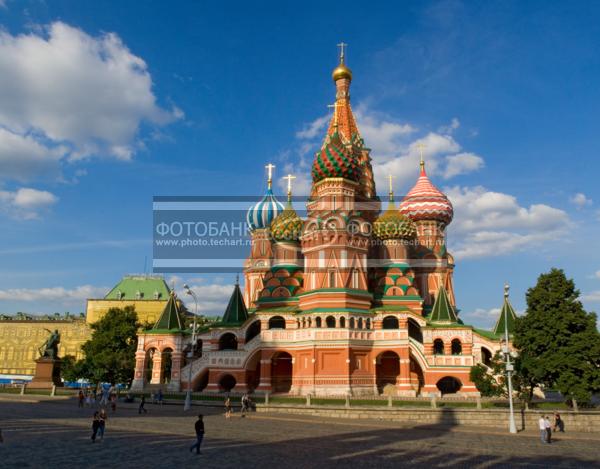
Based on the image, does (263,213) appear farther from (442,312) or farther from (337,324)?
(442,312)

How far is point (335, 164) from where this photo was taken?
1730 inches

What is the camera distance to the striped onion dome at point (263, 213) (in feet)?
201

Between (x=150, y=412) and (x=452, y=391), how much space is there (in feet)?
78.9

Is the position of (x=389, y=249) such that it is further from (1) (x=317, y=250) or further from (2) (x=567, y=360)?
(2) (x=567, y=360)

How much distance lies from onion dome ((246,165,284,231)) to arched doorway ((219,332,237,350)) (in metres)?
19.1

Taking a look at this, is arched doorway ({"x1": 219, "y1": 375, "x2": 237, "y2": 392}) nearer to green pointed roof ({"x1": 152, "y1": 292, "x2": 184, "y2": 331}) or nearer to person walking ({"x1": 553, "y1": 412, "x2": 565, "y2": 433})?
green pointed roof ({"x1": 152, "y1": 292, "x2": 184, "y2": 331})

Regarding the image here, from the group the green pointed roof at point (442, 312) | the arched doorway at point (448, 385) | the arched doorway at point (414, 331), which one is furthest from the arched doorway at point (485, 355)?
the arched doorway at point (414, 331)

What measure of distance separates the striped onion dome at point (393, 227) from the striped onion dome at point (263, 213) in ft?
52.8

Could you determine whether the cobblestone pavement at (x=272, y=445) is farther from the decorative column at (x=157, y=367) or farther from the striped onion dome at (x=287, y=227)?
the striped onion dome at (x=287, y=227)

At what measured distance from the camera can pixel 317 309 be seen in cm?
3997

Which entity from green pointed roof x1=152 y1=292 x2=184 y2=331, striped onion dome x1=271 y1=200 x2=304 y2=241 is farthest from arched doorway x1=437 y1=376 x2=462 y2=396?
green pointed roof x1=152 y1=292 x2=184 y2=331

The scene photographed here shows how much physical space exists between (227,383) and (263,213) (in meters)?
23.5

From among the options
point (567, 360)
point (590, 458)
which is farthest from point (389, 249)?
point (590, 458)

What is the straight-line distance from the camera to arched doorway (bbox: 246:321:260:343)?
4434cm
